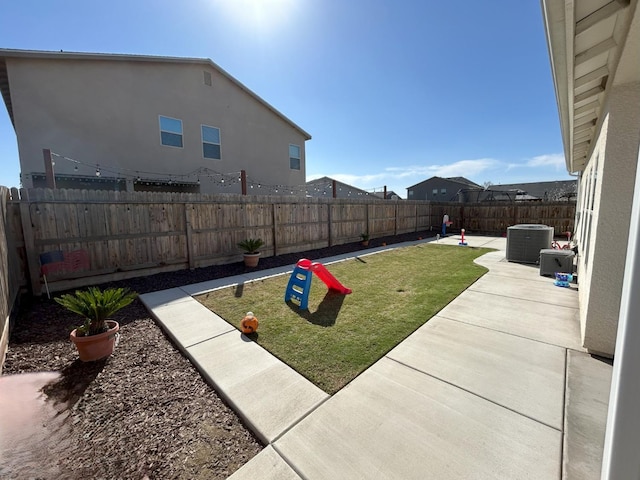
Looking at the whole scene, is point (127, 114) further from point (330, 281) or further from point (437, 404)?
point (437, 404)

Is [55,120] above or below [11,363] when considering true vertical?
above

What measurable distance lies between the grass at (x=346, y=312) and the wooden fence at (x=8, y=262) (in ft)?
7.62

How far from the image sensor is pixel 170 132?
31.9ft

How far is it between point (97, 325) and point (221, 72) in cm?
1112

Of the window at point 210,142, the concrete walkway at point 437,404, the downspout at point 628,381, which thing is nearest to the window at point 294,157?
the window at point 210,142

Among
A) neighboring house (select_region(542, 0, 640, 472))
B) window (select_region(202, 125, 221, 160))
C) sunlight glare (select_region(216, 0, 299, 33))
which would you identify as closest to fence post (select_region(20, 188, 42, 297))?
sunlight glare (select_region(216, 0, 299, 33))

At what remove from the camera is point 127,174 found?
351 inches

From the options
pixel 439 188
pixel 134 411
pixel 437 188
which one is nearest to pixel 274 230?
pixel 134 411

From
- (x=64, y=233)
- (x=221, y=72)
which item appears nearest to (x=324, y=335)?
(x=64, y=233)

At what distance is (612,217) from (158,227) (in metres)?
7.58

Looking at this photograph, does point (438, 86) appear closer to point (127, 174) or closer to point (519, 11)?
point (519, 11)

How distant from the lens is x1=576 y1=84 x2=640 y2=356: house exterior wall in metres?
2.61

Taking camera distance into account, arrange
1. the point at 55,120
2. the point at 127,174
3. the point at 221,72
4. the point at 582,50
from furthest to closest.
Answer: the point at 221,72
the point at 127,174
the point at 55,120
the point at 582,50

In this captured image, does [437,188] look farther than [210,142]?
Yes
